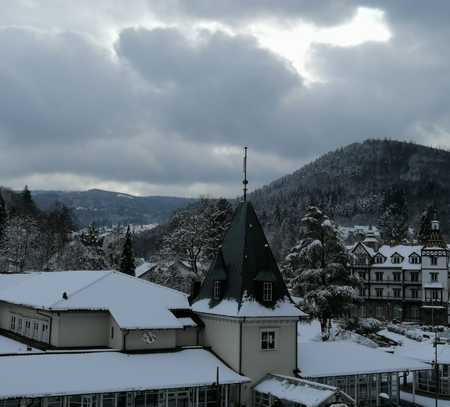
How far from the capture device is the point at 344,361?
98.6 feet

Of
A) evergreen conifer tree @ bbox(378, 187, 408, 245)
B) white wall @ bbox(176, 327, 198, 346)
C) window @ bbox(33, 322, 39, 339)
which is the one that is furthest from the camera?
evergreen conifer tree @ bbox(378, 187, 408, 245)

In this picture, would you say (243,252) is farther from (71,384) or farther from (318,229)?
(318,229)

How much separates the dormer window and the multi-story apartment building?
4727cm

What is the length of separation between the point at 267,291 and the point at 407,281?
185 feet

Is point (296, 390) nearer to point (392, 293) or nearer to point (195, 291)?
point (195, 291)

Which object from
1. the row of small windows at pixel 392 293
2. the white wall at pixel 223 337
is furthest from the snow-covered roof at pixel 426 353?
the row of small windows at pixel 392 293

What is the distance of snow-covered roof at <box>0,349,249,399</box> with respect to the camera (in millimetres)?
22062

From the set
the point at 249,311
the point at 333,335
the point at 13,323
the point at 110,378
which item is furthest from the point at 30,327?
the point at 333,335

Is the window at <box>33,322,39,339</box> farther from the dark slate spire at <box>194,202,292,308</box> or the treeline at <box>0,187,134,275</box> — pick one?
the treeline at <box>0,187,134,275</box>

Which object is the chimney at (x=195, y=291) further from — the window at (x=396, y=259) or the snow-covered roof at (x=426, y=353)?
the window at (x=396, y=259)

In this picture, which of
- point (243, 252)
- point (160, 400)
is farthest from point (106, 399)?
→ point (243, 252)

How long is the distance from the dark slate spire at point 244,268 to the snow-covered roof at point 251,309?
0.61 feet

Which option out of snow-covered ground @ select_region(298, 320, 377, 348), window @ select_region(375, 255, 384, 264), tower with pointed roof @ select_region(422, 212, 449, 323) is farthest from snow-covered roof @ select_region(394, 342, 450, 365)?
window @ select_region(375, 255, 384, 264)

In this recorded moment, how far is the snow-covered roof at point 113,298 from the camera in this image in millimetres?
27953
